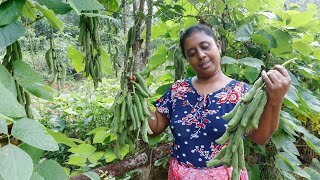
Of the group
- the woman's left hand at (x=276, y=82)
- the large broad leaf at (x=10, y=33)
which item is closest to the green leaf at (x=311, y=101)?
the woman's left hand at (x=276, y=82)

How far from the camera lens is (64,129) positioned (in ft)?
12.8

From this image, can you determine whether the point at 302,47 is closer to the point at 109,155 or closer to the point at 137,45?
the point at 137,45

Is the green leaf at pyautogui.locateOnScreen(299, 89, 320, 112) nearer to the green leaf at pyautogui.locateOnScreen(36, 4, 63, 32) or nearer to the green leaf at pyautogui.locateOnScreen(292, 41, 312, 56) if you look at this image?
the green leaf at pyautogui.locateOnScreen(292, 41, 312, 56)

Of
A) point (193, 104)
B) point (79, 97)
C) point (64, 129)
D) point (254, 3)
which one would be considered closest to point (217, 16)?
point (254, 3)

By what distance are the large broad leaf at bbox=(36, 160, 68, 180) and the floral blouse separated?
1.05 m

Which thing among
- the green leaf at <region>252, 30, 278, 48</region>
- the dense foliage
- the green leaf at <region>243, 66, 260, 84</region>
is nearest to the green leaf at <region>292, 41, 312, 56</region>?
the dense foliage

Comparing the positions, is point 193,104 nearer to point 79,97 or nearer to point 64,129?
point 64,129

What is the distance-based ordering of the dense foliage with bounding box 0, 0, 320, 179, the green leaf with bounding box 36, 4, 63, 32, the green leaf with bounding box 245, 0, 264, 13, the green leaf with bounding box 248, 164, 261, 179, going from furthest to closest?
the green leaf with bounding box 248, 164, 261, 179
the green leaf with bounding box 245, 0, 264, 13
the green leaf with bounding box 36, 4, 63, 32
the dense foliage with bounding box 0, 0, 320, 179

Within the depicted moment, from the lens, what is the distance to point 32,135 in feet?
2.31

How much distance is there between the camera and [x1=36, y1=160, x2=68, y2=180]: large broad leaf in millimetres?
921

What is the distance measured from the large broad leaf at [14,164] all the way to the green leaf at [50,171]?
10.4 inches

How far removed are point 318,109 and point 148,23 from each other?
47.8 inches

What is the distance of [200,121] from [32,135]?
128cm

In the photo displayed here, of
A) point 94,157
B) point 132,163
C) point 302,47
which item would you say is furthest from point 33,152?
point 302,47
